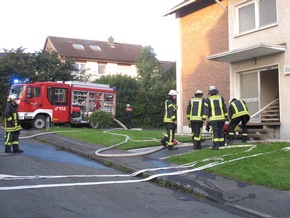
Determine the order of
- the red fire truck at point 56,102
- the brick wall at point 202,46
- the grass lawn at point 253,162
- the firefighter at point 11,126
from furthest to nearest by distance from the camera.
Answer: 1. the red fire truck at point 56,102
2. the brick wall at point 202,46
3. the firefighter at point 11,126
4. the grass lawn at point 253,162

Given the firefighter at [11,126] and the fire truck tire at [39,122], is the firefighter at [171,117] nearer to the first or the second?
the firefighter at [11,126]

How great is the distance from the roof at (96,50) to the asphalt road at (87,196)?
32.9 m

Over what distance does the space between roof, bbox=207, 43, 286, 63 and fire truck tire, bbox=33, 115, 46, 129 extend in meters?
10.2

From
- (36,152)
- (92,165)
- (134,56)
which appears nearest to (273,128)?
(92,165)

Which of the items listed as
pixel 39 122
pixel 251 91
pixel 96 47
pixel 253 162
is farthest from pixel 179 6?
pixel 96 47

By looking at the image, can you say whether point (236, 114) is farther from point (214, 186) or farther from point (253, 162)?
point (214, 186)

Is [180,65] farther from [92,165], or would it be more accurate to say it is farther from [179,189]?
[179,189]

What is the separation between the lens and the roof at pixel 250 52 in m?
12.5

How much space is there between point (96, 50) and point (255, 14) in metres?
31.7

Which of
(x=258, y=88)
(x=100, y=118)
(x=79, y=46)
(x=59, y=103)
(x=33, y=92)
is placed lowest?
(x=100, y=118)

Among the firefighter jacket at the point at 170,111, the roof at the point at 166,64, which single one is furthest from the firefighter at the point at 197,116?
the roof at the point at 166,64

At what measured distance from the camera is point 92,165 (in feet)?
31.3

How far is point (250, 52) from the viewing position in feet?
43.4

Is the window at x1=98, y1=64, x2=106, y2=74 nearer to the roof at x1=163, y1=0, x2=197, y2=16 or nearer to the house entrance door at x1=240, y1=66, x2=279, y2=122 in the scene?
the roof at x1=163, y1=0, x2=197, y2=16
